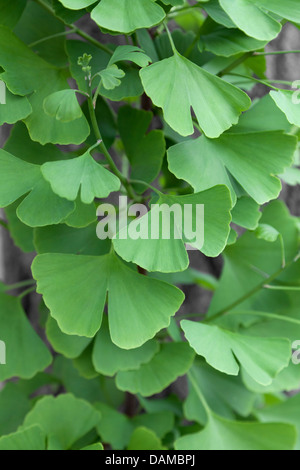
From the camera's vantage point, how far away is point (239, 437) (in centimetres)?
67

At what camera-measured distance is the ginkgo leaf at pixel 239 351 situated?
53 cm

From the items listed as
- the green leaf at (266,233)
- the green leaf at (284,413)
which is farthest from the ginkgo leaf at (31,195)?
the green leaf at (284,413)

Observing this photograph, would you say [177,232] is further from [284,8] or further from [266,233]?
[284,8]

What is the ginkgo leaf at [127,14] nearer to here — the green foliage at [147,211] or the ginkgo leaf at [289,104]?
the green foliage at [147,211]

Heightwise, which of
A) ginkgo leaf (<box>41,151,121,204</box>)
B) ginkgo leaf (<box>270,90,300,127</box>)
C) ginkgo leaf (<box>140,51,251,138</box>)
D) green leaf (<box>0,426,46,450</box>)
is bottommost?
green leaf (<box>0,426,46,450</box>)

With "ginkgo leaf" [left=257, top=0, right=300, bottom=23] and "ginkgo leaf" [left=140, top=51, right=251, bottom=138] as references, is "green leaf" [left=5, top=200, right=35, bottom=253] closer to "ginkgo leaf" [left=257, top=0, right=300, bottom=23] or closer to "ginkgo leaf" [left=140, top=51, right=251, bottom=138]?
"ginkgo leaf" [left=140, top=51, right=251, bottom=138]

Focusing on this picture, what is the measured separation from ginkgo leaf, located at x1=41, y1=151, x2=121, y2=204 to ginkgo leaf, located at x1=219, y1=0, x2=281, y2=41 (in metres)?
0.20

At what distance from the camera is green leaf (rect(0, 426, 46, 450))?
1.98ft

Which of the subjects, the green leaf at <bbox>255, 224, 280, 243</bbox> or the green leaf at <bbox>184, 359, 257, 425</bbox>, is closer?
the green leaf at <bbox>255, 224, 280, 243</bbox>

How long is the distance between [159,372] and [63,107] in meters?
0.36

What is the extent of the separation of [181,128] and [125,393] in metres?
0.53

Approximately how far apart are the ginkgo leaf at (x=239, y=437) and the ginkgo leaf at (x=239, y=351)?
14cm

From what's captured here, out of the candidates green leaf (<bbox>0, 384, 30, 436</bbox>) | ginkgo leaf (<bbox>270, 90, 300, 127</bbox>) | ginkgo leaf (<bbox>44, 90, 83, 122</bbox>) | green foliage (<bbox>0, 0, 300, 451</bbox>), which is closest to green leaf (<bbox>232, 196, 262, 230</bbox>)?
green foliage (<bbox>0, 0, 300, 451</bbox>)

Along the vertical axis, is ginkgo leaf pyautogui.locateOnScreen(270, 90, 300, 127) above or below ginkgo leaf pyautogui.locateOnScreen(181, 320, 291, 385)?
above
